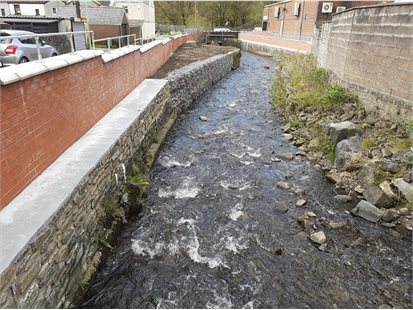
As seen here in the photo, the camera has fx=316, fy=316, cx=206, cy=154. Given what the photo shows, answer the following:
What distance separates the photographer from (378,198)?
23.2 feet

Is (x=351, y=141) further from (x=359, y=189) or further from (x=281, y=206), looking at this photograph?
(x=281, y=206)

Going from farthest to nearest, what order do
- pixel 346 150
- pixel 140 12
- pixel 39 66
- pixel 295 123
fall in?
pixel 140 12 → pixel 295 123 → pixel 346 150 → pixel 39 66

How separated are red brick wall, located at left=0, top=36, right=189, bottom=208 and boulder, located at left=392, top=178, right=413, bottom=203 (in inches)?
282

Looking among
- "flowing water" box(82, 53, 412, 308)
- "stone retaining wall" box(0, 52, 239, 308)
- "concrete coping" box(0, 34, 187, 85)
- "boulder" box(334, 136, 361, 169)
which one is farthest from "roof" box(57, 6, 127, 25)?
"boulder" box(334, 136, 361, 169)

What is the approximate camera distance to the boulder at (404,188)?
22.3 ft

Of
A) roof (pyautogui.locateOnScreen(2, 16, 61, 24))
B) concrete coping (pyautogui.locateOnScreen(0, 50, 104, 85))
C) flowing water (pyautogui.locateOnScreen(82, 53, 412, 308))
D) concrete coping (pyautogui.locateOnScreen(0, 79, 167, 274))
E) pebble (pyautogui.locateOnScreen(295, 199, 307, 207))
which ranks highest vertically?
roof (pyautogui.locateOnScreen(2, 16, 61, 24))

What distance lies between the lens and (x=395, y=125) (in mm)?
8672

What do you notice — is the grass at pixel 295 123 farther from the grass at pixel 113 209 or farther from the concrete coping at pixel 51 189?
the grass at pixel 113 209

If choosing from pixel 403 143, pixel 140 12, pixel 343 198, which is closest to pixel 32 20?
pixel 343 198

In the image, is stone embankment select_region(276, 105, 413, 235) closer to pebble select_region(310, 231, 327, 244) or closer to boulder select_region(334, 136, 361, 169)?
boulder select_region(334, 136, 361, 169)

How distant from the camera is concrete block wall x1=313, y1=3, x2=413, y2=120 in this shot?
8.49 meters

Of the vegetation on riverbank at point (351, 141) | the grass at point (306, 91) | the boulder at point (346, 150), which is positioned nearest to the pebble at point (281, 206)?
the vegetation on riverbank at point (351, 141)

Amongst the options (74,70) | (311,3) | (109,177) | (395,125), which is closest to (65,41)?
(74,70)

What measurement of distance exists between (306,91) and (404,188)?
8020 mm
